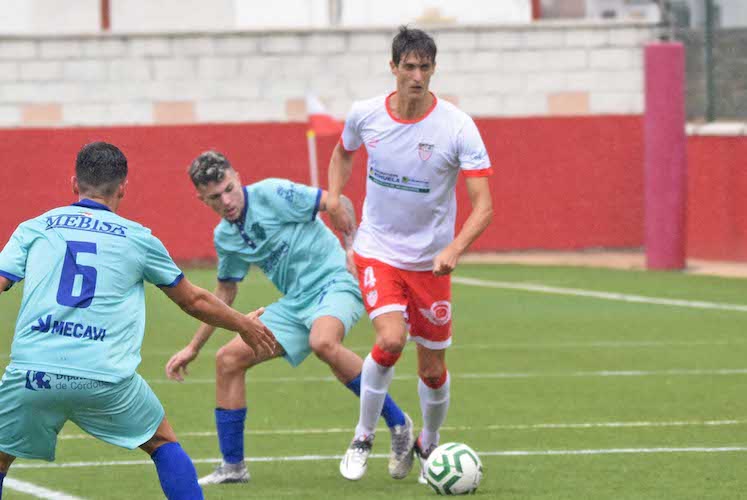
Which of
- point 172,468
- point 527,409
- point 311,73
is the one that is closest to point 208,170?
point 172,468

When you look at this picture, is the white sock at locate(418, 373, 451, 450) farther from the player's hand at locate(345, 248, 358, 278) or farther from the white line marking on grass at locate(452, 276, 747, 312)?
the white line marking on grass at locate(452, 276, 747, 312)

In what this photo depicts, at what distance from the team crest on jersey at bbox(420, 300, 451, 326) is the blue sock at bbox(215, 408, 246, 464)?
1.10 m

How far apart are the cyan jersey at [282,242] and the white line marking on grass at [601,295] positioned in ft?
27.3

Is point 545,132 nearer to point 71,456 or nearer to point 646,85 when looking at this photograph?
point 646,85

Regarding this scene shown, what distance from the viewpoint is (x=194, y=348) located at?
330 inches

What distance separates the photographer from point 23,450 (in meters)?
6.37

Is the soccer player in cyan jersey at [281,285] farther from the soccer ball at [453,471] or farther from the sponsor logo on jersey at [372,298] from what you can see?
the soccer ball at [453,471]

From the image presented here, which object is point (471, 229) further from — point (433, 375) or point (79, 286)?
point (79, 286)

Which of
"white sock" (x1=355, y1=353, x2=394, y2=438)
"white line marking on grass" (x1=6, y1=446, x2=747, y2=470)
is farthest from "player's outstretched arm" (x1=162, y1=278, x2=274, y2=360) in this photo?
"white line marking on grass" (x1=6, y1=446, x2=747, y2=470)

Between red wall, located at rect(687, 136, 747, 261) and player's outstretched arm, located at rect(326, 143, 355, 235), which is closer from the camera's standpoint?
player's outstretched arm, located at rect(326, 143, 355, 235)

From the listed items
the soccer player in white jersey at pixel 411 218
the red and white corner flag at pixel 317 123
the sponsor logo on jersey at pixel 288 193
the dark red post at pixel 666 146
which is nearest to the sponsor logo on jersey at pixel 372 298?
the soccer player in white jersey at pixel 411 218

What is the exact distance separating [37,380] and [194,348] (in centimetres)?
224

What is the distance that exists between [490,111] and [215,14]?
1510 centimetres

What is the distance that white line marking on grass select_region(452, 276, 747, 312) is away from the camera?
1700cm
